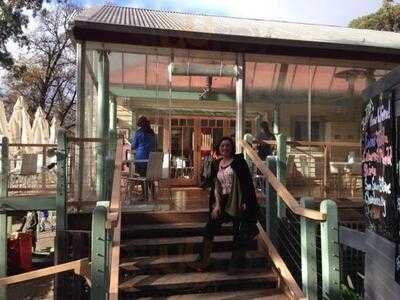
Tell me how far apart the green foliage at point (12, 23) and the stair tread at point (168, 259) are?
71.5ft

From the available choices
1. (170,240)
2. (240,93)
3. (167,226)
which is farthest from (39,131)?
(170,240)

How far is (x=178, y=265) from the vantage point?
675cm

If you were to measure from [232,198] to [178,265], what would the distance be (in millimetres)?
1171

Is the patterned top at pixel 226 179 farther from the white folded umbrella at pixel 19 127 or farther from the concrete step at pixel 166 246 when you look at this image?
the white folded umbrella at pixel 19 127

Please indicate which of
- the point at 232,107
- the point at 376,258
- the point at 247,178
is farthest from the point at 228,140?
the point at 232,107

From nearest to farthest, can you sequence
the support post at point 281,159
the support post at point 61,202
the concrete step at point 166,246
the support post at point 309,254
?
1. the support post at point 309,254
2. the concrete step at point 166,246
3. the support post at point 61,202
4. the support post at point 281,159

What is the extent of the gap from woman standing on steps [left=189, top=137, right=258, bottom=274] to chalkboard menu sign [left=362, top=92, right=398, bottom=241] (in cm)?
196

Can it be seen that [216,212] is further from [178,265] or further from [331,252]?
[331,252]

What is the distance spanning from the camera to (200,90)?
13891 millimetres

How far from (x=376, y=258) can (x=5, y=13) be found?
82.5 feet

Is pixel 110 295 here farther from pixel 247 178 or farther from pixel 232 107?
pixel 232 107

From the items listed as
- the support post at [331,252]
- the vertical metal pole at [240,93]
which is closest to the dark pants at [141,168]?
the vertical metal pole at [240,93]

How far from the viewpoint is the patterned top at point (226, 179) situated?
21.0ft

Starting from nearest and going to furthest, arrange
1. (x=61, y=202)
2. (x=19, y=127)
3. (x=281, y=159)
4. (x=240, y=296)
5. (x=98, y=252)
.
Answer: (x=98, y=252) < (x=240, y=296) < (x=61, y=202) < (x=281, y=159) < (x=19, y=127)
